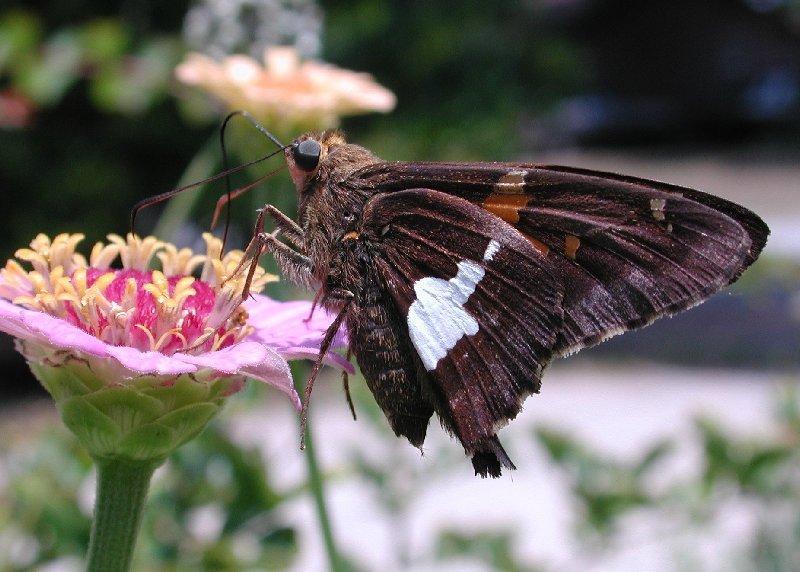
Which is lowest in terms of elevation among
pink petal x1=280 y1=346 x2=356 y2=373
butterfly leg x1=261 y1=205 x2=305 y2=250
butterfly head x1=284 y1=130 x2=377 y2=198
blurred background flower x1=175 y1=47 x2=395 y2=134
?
pink petal x1=280 y1=346 x2=356 y2=373

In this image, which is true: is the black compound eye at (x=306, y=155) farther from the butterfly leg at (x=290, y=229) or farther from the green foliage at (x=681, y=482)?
the green foliage at (x=681, y=482)

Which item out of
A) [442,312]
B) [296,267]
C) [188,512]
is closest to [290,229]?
[296,267]

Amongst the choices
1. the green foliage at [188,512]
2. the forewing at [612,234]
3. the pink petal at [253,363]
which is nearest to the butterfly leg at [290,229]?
the forewing at [612,234]

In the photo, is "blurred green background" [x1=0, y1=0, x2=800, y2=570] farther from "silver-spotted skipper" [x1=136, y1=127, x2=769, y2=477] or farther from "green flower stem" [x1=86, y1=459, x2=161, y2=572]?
"green flower stem" [x1=86, y1=459, x2=161, y2=572]

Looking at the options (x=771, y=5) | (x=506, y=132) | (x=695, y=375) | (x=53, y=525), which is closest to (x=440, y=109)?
(x=506, y=132)

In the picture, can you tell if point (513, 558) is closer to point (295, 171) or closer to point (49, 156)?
point (295, 171)

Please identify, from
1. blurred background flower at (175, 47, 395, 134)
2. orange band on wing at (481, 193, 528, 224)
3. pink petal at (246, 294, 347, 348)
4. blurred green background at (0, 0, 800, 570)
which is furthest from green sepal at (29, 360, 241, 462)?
blurred background flower at (175, 47, 395, 134)
